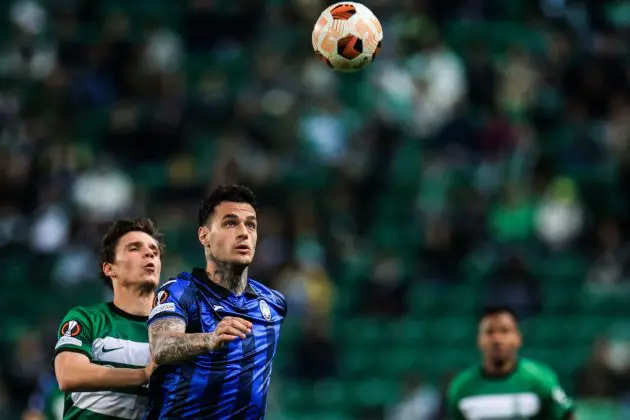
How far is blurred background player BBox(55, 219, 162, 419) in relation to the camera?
255 inches

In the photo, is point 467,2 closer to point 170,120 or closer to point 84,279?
point 170,120

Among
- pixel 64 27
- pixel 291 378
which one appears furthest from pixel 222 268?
pixel 64 27

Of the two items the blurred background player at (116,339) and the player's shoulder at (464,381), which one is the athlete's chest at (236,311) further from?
the player's shoulder at (464,381)

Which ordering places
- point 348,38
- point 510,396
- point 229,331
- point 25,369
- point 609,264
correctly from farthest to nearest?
point 609,264, point 25,369, point 510,396, point 348,38, point 229,331

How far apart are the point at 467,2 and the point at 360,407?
667 centimetres

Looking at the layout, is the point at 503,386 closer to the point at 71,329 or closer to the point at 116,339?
the point at 116,339

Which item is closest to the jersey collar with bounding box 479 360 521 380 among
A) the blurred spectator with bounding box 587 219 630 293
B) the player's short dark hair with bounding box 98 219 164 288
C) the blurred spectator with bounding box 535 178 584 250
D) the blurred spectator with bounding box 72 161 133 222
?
the player's short dark hair with bounding box 98 219 164 288

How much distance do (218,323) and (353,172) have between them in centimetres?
955

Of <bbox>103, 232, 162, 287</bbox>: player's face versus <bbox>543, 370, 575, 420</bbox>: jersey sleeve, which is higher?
<bbox>103, 232, 162, 287</bbox>: player's face

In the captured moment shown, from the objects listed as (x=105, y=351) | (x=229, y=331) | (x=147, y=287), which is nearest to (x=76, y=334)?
(x=105, y=351)

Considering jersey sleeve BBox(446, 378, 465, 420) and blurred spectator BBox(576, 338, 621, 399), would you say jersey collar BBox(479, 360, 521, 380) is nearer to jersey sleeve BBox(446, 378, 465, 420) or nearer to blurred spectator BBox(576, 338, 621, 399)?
jersey sleeve BBox(446, 378, 465, 420)

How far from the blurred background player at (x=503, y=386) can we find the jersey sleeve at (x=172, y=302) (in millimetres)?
3027

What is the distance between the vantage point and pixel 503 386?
885 centimetres

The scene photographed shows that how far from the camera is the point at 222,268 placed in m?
6.54
